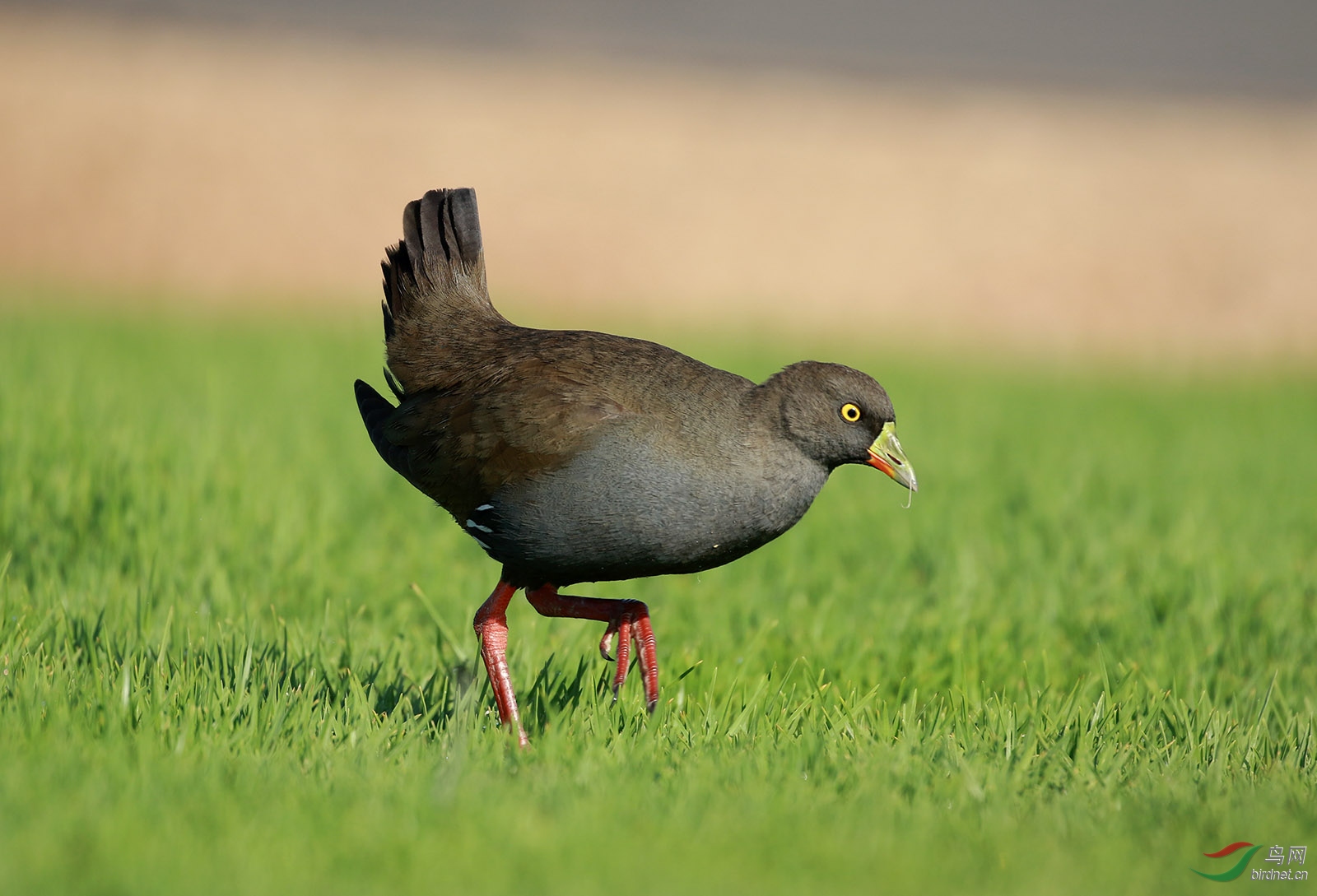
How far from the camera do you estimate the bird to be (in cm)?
434

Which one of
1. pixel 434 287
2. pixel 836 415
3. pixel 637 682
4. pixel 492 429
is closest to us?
pixel 836 415

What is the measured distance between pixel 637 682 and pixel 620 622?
1.12 ft

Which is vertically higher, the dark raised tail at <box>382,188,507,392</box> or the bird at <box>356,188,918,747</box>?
the dark raised tail at <box>382,188,507,392</box>

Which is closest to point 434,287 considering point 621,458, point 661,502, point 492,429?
point 492,429

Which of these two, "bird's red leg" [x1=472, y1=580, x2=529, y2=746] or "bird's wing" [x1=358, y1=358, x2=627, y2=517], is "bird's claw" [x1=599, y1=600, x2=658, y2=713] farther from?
"bird's wing" [x1=358, y1=358, x2=627, y2=517]

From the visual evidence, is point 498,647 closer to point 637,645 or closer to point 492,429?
point 637,645

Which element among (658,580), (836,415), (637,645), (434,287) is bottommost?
(658,580)

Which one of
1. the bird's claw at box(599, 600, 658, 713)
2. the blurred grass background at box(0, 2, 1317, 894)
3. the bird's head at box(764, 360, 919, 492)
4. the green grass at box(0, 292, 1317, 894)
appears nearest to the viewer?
the green grass at box(0, 292, 1317, 894)

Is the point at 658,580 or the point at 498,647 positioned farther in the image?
the point at 658,580

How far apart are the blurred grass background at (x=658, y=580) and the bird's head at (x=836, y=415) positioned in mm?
897

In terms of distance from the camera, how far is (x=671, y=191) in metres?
19.8

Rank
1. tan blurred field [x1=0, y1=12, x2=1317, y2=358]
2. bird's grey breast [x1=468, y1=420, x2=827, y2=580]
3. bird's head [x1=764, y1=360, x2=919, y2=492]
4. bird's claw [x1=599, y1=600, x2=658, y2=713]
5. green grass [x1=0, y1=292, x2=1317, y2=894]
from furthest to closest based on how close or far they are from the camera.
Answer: tan blurred field [x1=0, y1=12, x2=1317, y2=358] → bird's claw [x1=599, y1=600, x2=658, y2=713] → bird's head [x1=764, y1=360, x2=919, y2=492] → bird's grey breast [x1=468, y1=420, x2=827, y2=580] → green grass [x1=0, y1=292, x2=1317, y2=894]
